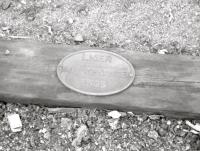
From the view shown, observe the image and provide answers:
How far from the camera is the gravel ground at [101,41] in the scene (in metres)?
2.94

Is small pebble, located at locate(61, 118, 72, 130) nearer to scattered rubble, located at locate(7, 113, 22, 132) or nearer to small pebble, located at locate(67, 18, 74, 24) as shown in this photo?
scattered rubble, located at locate(7, 113, 22, 132)

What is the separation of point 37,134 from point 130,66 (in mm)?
1035

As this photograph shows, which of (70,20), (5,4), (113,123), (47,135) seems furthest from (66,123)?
(5,4)

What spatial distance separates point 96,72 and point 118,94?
11.4 inches

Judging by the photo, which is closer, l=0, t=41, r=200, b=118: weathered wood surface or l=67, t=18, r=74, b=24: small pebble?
l=0, t=41, r=200, b=118: weathered wood surface

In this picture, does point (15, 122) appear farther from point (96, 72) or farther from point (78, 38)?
point (78, 38)

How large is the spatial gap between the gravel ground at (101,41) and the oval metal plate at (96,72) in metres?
0.23

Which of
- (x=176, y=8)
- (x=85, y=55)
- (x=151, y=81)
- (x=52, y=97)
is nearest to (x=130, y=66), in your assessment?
(x=151, y=81)

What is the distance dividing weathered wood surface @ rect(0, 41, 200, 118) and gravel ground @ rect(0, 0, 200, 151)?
5.8 inches

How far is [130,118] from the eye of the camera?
3.07 m

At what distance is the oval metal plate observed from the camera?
9.81 ft

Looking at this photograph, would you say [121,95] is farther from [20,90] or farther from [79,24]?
[79,24]

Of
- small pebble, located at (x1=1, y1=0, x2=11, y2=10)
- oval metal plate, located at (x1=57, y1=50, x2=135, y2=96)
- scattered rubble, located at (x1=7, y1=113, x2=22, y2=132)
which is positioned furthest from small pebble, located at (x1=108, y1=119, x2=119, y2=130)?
small pebble, located at (x1=1, y1=0, x2=11, y2=10)

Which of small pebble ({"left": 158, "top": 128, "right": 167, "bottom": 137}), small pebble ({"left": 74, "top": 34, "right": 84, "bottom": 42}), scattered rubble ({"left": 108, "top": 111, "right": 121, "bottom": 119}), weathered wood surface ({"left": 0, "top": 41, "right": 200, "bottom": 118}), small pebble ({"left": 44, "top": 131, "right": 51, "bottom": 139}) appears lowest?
small pebble ({"left": 44, "top": 131, "right": 51, "bottom": 139})
